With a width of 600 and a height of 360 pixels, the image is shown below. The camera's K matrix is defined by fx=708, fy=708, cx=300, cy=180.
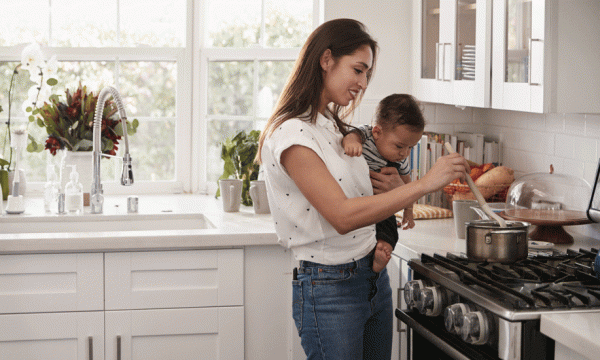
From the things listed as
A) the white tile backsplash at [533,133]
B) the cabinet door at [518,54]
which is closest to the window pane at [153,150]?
the white tile backsplash at [533,133]

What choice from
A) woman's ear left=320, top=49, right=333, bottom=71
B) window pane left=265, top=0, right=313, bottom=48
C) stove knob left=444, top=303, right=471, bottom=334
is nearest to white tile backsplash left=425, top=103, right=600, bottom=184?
window pane left=265, top=0, right=313, bottom=48

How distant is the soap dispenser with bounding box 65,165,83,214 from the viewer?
305 cm

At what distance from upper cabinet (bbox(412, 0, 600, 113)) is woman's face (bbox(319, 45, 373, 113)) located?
73 centimetres

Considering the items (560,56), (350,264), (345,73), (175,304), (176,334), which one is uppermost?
(560,56)

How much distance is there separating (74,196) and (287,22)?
1.41 m

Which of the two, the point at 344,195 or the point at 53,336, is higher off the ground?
the point at 344,195

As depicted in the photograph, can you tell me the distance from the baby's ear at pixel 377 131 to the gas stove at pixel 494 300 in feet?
1.30

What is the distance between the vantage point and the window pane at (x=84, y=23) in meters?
3.50

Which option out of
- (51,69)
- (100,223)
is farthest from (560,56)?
(51,69)

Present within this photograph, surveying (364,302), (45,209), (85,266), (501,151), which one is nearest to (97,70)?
(45,209)

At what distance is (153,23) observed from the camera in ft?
11.8

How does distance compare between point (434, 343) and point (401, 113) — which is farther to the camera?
point (401, 113)

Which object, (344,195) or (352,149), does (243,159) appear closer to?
(352,149)

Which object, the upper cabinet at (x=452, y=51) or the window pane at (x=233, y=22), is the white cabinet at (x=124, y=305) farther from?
the window pane at (x=233, y=22)
